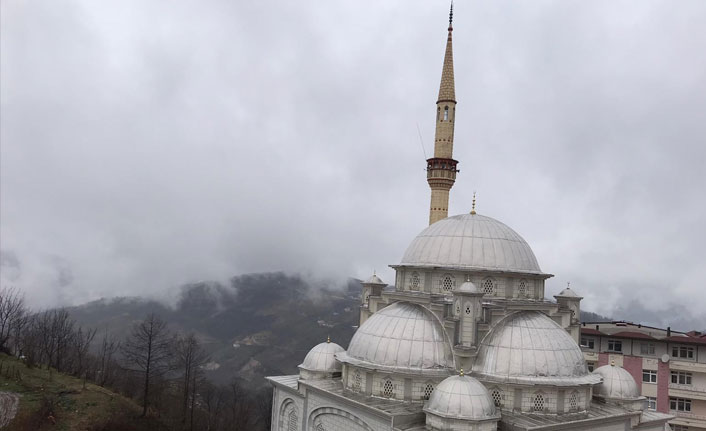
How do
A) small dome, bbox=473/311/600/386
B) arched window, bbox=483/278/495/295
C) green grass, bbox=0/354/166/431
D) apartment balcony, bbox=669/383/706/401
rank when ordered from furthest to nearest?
apartment balcony, bbox=669/383/706/401 < green grass, bbox=0/354/166/431 < arched window, bbox=483/278/495/295 < small dome, bbox=473/311/600/386

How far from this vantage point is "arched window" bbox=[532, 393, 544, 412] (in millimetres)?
17453

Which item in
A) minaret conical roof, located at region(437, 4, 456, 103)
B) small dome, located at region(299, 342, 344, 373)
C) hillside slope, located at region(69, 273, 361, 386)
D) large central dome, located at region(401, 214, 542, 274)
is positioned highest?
minaret conical roof, located at region(437, 4, 456, 103)

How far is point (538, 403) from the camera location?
57.4 ft

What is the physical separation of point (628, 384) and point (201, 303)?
102 meters

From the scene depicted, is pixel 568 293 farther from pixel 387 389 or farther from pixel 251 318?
pixel 251 318

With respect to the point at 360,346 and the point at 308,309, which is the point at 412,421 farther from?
the point at 308,309

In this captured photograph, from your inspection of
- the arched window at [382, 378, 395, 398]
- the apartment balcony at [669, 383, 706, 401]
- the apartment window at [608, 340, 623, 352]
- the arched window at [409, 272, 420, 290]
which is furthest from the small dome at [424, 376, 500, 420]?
the apartment window at [608, 340, 623, 352]

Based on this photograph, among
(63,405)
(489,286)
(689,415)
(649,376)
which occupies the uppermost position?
(489,286)

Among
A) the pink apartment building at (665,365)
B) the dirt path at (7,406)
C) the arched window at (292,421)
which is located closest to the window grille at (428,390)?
the arched window at (292,421)

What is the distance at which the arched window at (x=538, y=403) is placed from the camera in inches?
687

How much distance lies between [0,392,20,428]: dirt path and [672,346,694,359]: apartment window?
1622 inches

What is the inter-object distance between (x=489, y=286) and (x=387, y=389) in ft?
20.0

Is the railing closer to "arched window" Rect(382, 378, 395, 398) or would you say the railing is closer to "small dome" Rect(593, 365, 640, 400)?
"small dome" Rect(593, 365, 640, 400)

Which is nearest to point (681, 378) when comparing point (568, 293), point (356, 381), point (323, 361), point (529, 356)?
point (568, 293)
